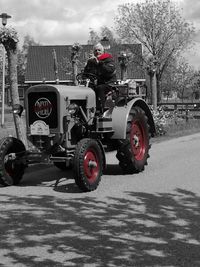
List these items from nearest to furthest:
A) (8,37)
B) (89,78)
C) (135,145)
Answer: (89,78)
(135,145)
(8,37)

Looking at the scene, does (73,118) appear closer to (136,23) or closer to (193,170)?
(193,170)

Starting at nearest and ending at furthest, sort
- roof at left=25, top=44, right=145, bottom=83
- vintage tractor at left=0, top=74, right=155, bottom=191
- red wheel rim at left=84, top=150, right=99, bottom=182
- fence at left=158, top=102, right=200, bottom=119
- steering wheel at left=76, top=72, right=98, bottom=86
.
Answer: red wheel rim at left=84, top=150, right=99, bottom=182 < vintage tractor at left=0, top=74, right=155, bottom=191 < steering wheel at left=76, top=72, right=98, bottom=86 < fence at left=158, top=102, right=200, bottom=119 < roof at left=25, top=44, right=145, bottom=83

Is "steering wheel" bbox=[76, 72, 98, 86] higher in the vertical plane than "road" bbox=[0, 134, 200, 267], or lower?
higher

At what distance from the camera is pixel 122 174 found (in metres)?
8.81

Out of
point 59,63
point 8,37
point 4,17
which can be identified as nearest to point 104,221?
point 8,37

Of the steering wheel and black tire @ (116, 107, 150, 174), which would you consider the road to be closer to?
black tire @ (116, 107, 150, 174)

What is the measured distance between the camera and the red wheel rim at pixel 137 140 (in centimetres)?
896

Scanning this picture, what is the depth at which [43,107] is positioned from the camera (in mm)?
7527

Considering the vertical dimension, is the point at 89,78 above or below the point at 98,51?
below

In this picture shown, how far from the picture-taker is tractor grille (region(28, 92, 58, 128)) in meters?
7.46

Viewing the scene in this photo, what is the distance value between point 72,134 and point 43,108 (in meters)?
0.66

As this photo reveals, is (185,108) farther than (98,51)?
Yes

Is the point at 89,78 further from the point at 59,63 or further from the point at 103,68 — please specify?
the point at 59,63

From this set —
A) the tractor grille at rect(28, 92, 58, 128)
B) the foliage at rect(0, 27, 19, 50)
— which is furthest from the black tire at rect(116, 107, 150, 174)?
the foliage at rect(0, 27, 19, 50)
